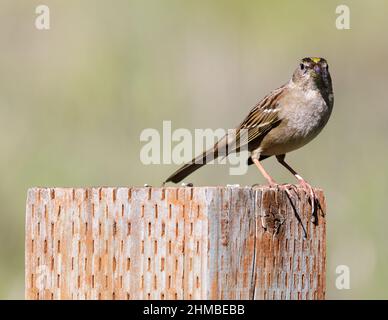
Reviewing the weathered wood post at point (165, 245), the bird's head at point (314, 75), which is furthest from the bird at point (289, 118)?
the weathered wood post at point (165, 245)

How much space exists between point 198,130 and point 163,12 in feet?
6.36

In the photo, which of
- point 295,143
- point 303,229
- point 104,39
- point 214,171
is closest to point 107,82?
point 104,39

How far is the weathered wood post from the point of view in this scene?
3350mm

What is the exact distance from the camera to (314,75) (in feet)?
22.6

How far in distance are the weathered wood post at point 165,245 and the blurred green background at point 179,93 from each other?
259 centimetres

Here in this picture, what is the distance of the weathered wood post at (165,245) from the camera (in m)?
3.35

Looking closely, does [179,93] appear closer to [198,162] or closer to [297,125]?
[297,125]

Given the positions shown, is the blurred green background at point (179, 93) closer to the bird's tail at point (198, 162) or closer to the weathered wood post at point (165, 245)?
the bird's tail at point (198, 162)

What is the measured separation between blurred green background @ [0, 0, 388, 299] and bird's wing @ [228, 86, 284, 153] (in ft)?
1.63

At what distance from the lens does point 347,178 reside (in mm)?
7262
